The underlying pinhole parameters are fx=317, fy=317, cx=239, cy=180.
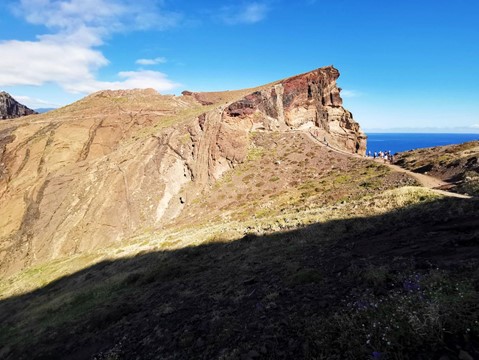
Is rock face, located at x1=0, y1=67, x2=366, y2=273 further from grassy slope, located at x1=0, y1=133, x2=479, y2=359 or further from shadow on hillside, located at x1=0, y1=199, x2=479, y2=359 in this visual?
shadow on hillside, located at x1=0, y1=199, x2=479, y2=359

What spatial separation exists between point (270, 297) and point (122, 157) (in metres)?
52.9

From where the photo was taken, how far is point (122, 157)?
58781 mm

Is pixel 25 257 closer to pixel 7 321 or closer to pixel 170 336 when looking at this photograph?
pixel 7 321

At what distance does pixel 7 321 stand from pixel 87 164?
40999 mm

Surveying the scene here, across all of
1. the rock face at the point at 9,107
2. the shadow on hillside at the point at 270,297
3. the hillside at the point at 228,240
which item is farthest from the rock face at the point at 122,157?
the rock face at the point at 9,107

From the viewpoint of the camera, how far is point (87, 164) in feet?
201

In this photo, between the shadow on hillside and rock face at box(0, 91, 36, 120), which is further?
rock face at box(0, 91, 36, 120)

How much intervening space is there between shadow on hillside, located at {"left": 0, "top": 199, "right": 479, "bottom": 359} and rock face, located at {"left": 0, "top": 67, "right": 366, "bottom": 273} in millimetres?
24422

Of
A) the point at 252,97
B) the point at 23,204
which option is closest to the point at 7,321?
the point at 23,204

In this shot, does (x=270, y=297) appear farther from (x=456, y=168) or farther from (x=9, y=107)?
(x=9, y=107)

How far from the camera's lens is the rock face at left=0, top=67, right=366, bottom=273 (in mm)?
48594

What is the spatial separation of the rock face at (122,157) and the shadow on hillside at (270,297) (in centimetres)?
2442

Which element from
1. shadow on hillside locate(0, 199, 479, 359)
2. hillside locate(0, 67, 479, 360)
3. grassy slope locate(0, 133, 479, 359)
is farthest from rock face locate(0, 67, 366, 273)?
shadow on hillside locate(0, 199, 479, 359)

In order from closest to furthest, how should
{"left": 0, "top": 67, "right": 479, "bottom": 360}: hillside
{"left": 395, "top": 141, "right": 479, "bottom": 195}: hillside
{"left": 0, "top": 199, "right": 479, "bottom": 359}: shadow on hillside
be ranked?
1. {"left": 0, "top": 199, "right": 479, "bottom": 359}: shadow on hillside
2. {"left": 0, "top": 67, "right": 479, "bottom": 360}: hillside
3. {"left": 395, "top": 141, "right": 479, "bottom": 195}: hillside
